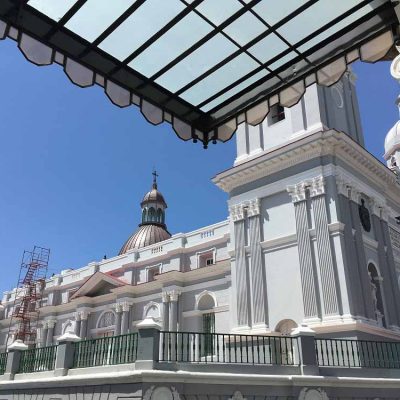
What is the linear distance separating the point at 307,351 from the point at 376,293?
9.30 meters

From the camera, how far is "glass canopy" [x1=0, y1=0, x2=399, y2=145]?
415 cm

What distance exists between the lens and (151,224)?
46.0 metres

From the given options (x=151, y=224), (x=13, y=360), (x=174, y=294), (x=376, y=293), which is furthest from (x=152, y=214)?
(x=13, y=360)

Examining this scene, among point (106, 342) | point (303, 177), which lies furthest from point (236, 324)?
point (106, 342)

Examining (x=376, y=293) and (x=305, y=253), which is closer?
(x=305, y=253)

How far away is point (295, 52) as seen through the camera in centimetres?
468

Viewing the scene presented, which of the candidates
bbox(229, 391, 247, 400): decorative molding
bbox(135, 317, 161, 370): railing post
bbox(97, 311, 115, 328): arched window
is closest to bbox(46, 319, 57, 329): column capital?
bbox(97, 311, 115, 328): arched window

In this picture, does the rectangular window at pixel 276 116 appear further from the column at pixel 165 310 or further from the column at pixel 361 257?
the column at pixel 165 310

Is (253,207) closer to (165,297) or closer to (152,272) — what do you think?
(165,297)

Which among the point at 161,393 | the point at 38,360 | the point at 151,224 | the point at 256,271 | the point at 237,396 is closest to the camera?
the point at 161,393

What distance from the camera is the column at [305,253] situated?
17.9 meters

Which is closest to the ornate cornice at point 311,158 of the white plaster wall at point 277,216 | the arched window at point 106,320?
the white plaster wall at point 277,216

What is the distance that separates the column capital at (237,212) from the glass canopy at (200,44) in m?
16.8

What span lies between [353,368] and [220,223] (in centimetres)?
1605
